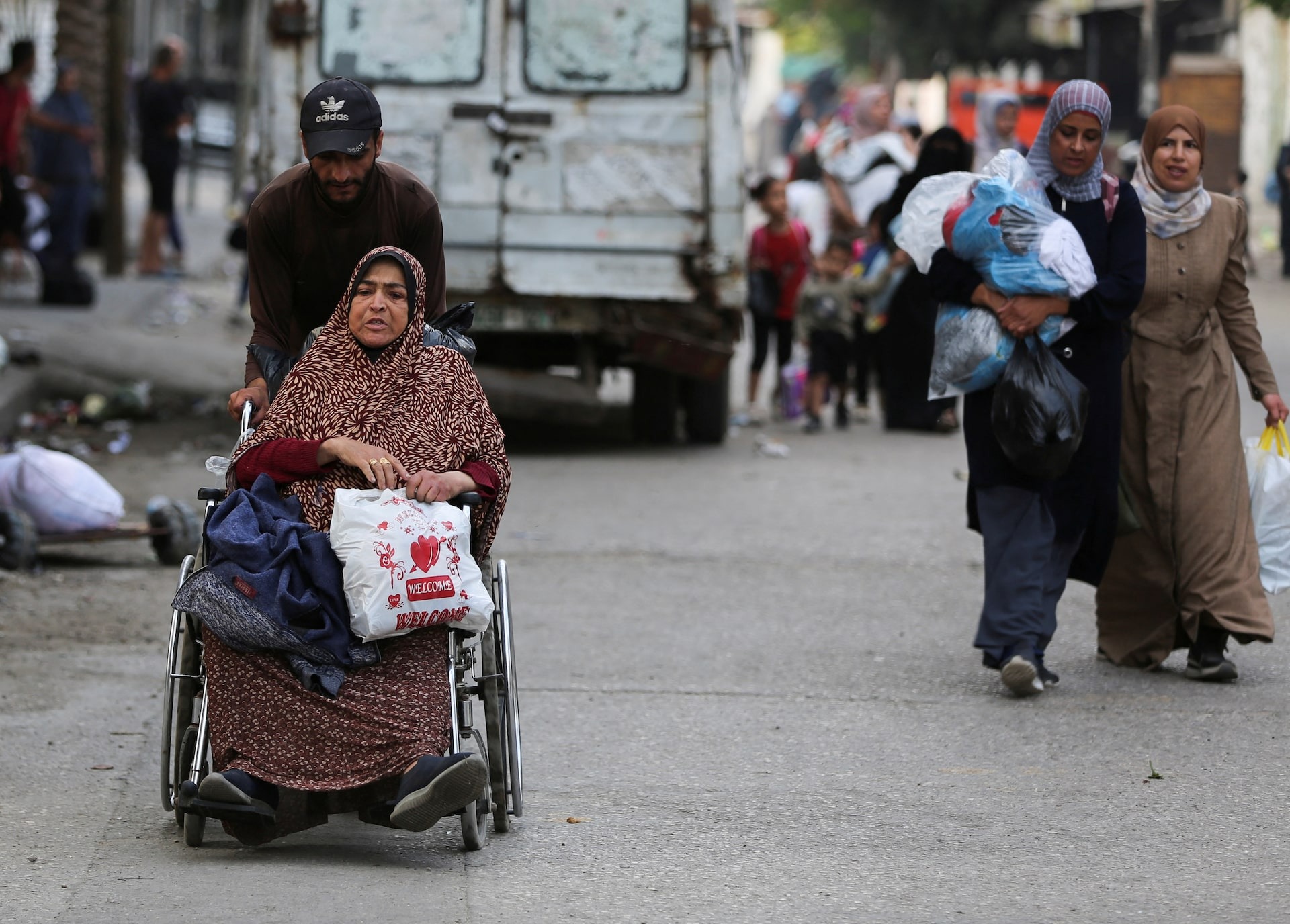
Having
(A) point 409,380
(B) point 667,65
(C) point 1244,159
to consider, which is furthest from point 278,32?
(C) point 1244,159

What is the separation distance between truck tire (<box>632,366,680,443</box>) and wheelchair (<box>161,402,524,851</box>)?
702 centimetres

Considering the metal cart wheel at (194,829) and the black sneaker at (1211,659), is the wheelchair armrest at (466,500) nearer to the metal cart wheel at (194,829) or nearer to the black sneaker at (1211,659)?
the metal cart wheel at (194,829)

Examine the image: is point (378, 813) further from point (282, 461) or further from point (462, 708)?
point (282, 461)

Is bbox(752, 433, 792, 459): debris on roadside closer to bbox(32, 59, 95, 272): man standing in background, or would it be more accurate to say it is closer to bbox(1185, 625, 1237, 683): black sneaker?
bbox(1185, 625, 1237, 683): black sneaker

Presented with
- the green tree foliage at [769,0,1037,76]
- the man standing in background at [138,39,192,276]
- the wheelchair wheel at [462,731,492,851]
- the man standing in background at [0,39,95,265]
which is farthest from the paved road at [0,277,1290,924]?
the green tree foliage at [769,0,1037,76]

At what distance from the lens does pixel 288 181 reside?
5.18 metres

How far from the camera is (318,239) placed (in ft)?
16.9

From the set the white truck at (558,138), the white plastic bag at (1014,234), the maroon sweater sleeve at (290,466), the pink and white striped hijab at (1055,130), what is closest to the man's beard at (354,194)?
the maroon sweater sleeve at (290,466)

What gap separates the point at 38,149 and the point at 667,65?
26.1ft

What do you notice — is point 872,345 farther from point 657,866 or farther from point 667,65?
point 657,866

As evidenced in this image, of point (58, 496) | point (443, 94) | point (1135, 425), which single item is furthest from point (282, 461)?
point (443, 94)

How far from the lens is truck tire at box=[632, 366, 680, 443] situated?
11.7 metres

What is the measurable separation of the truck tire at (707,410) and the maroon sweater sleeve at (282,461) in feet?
22.5

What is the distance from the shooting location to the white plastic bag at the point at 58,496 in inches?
313
